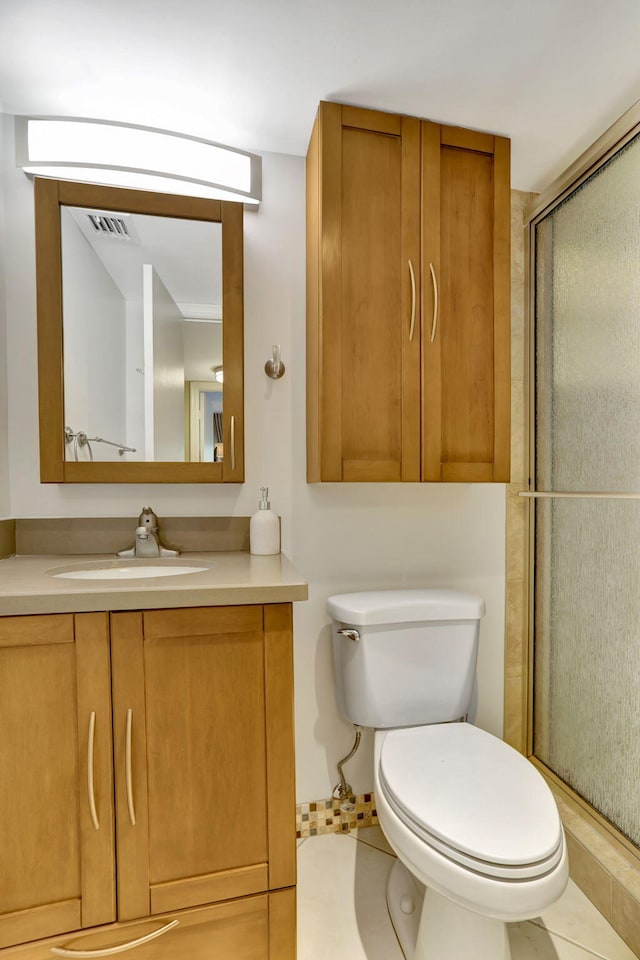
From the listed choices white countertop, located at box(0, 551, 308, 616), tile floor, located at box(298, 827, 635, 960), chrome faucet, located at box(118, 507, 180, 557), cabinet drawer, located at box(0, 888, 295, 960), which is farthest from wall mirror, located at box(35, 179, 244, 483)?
tile floor, located at box(298, 827, 635, 960)

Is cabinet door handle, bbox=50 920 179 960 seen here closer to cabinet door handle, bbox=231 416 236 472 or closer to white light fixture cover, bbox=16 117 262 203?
cabinet door handle, bbox=231 416 236 472

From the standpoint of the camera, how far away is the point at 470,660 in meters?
1.40

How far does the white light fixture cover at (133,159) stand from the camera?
4.42 feet

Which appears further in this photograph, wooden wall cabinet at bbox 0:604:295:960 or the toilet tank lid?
the toilet tank lid

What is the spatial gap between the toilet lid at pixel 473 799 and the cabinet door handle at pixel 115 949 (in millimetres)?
512

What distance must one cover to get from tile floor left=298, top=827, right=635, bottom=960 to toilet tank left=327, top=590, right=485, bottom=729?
463 mm

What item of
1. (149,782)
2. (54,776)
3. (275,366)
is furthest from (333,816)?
(275,366)

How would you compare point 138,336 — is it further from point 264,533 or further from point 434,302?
point 434,302

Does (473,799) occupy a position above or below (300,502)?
below

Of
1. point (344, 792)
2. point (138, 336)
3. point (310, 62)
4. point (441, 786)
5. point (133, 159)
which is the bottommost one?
point (344, 792)

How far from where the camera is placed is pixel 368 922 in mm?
1249

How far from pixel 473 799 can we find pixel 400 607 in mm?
488

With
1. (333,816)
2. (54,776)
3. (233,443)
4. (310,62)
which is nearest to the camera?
(54,776)

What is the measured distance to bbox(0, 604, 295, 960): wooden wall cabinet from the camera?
35.6 inches
